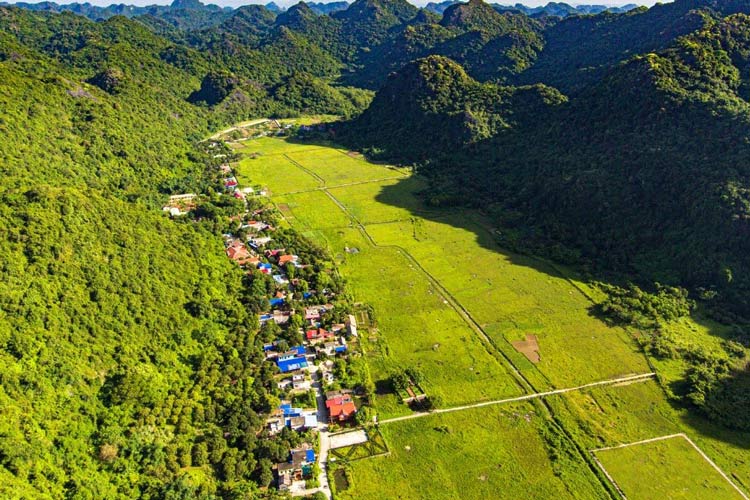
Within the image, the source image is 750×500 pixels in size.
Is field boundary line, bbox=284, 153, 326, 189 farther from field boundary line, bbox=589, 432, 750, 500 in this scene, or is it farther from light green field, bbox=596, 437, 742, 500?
light green field, bbox=596, 437, 742, 500

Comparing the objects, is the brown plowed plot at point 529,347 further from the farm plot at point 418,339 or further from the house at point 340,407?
the house at point 340,407

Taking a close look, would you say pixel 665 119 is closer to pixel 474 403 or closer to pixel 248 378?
pixel 474 403

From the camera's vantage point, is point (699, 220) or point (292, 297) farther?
point (699, 220)

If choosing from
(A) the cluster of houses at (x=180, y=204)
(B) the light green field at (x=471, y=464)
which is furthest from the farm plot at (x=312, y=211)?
(B) the light green field at (x=471, y=464)

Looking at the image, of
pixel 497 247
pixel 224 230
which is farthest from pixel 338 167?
pixel 497 247

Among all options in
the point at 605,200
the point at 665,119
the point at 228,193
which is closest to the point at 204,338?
the point at 228,193

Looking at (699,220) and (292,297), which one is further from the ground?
(699,220)

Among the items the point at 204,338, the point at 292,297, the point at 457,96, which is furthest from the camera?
the point at 457,96

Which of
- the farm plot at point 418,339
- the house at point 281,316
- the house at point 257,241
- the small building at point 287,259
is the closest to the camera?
the farm plot at point 418,339
